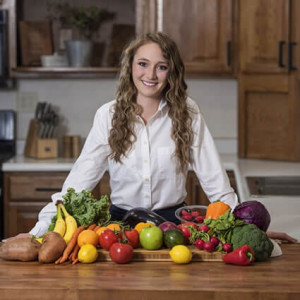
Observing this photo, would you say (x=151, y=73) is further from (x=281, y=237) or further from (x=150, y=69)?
(x=281, y=237)

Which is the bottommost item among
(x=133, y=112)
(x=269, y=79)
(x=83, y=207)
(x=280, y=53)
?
(x=83, y=207)

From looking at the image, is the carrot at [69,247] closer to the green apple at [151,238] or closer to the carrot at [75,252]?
the carrot at [75,252]

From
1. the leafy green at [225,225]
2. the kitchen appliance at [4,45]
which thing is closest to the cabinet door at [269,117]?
the kitchen appliance at [4,45]

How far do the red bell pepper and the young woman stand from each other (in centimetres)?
78

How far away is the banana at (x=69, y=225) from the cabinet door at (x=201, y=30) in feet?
8.29

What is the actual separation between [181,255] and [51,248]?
39 cm

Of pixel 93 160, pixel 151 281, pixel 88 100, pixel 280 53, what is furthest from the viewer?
pixel 88 100

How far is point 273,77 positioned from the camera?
15.4 ft

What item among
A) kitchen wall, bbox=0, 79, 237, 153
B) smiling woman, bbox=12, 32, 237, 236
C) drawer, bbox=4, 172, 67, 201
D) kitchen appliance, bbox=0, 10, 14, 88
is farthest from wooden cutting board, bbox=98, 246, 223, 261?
kitchen wall, bbox=0, 79, 237, 153

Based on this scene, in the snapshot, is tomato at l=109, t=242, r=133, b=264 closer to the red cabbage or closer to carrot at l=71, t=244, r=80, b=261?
carrot at l=71, t=244, r=80, b=261

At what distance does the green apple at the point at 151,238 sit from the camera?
229 cm

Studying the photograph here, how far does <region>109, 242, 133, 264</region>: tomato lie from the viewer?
7.23 ft

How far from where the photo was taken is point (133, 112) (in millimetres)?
3018

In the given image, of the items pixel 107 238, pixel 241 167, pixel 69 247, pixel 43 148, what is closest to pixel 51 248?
pixel 69 247
